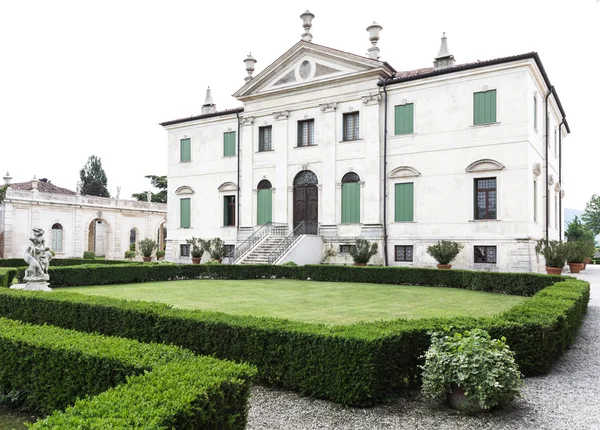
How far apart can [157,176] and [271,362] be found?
6462 centimetres

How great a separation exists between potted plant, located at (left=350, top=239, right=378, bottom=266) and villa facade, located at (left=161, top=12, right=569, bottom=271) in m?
0.89

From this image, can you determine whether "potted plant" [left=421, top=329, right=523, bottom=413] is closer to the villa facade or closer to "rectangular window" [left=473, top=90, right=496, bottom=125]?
the villa facade

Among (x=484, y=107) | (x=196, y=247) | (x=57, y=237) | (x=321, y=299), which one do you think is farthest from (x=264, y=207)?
(x=57, y=237)

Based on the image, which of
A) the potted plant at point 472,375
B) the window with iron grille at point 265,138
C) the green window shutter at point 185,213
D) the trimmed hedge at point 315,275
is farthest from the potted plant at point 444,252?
the green window shutter at point 185,213

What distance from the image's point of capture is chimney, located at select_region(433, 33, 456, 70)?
24480 millimetres

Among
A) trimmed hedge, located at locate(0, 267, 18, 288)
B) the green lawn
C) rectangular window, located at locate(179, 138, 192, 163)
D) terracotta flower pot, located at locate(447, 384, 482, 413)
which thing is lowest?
the green lawn

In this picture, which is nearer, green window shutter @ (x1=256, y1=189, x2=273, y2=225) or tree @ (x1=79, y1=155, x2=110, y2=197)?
green window shutter @ (x1=256, y1=189, x2=273, y2=225)

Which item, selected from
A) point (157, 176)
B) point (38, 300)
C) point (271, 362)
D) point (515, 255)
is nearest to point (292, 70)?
point (515, 255)

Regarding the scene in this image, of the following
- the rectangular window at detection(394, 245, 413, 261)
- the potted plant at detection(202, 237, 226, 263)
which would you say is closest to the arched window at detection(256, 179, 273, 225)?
the potted plant at detection(202, 237, 226, 263)

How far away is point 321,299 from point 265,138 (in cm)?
1732

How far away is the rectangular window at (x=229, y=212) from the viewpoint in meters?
30.6

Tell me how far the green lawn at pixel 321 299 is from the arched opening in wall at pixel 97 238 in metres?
32.8

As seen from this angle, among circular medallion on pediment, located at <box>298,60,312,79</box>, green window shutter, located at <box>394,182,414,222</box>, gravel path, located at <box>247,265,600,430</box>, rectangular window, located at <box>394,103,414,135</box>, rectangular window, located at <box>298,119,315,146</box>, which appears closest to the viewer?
gravel path, located at <box>247,265,600,430</box>

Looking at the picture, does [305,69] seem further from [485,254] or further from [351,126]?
[485,254]
